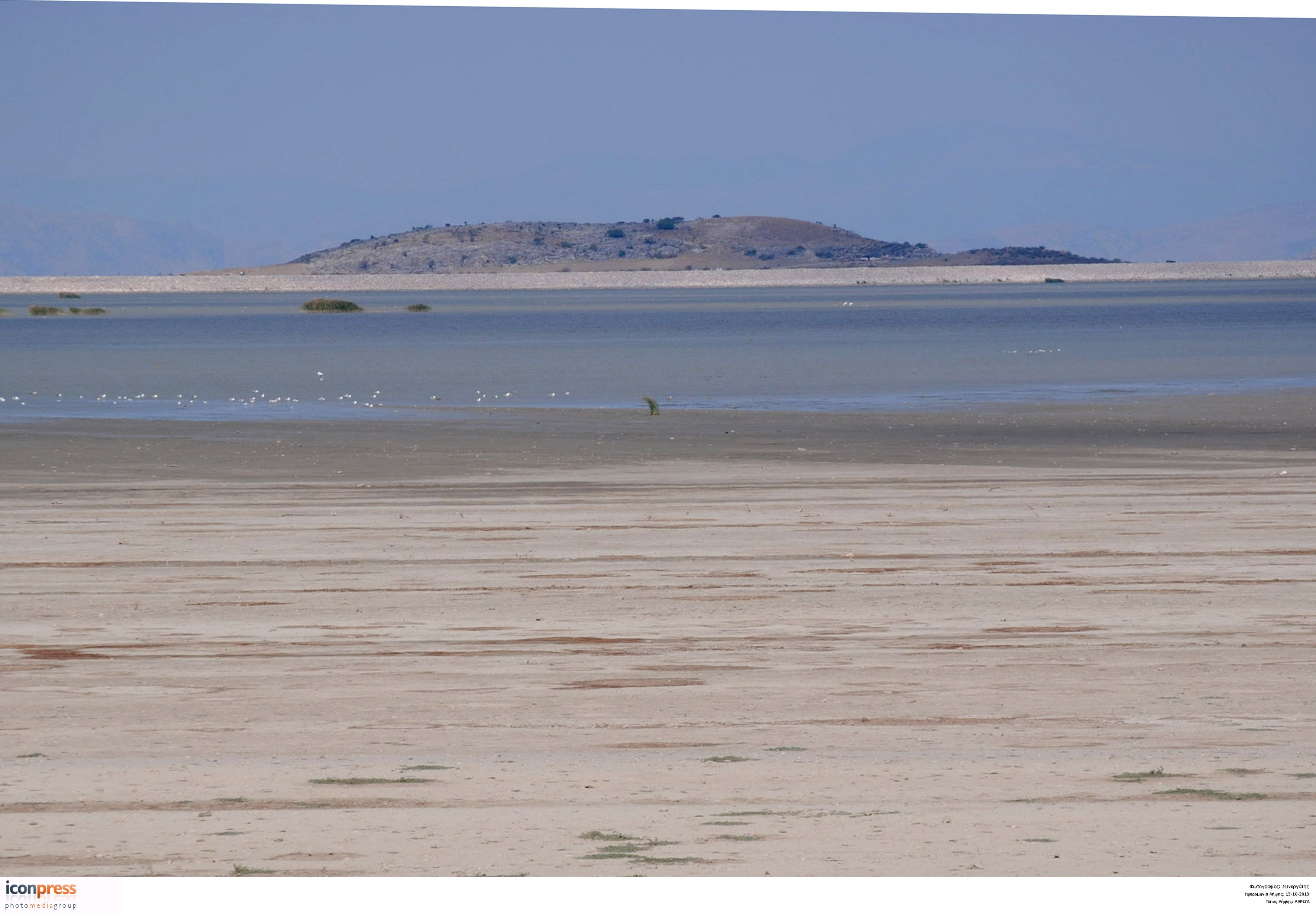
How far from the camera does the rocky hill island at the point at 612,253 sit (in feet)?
573

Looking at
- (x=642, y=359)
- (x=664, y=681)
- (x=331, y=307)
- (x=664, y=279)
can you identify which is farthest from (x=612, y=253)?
(x=664, y=681)

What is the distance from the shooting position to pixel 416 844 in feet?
13.5

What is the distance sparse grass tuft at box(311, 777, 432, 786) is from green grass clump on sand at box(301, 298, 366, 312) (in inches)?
3002

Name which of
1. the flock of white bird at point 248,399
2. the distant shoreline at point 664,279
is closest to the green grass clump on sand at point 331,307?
the flock of white bird at point 248,399

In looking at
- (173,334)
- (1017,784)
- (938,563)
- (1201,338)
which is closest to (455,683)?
(1017,784)

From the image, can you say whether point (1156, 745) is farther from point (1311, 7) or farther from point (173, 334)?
point (173, 334)

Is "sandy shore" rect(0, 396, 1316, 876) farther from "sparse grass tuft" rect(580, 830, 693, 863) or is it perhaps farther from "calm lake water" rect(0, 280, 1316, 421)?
"calm lake water" rect(0, 280, 1316, 421)

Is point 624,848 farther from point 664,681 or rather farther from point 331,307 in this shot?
point 331,307

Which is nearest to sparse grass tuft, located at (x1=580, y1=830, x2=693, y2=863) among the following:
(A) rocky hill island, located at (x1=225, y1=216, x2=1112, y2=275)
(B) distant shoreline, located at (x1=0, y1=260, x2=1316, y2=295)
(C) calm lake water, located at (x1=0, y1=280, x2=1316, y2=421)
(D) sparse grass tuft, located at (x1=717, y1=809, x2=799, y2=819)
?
(D) sparse grass tuft, located at (x1=717, y1=809, x2=799, y2=819)

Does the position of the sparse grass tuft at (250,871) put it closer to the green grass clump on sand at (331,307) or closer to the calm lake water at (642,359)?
the calm lake water at (642,359)

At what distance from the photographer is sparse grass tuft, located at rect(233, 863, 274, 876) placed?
396cm

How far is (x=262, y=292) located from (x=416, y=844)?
14436 centimetres

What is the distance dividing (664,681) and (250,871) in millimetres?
1966

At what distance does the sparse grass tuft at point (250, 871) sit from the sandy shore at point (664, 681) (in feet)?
0.10
